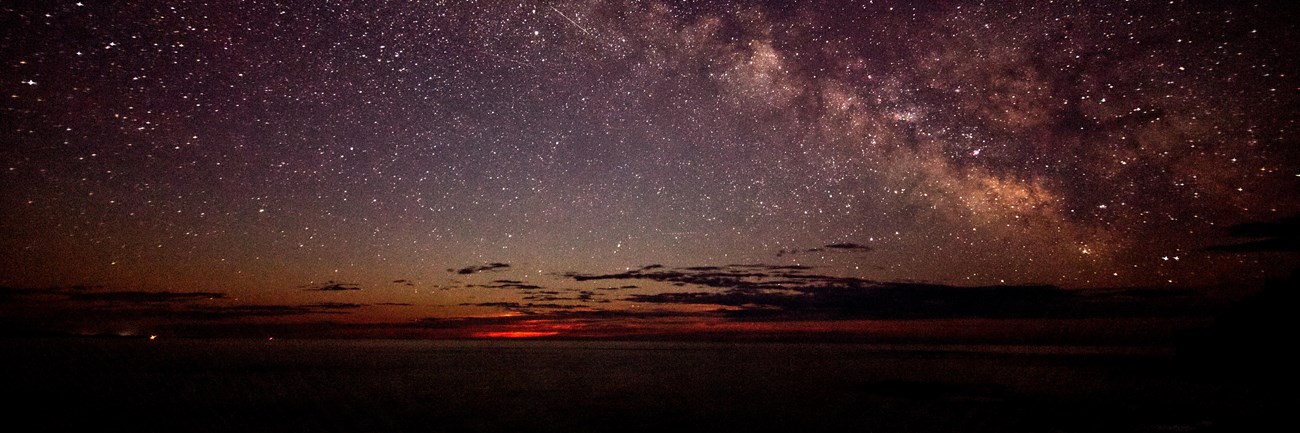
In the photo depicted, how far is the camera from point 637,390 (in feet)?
123

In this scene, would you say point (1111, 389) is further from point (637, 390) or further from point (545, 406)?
point (545, 406)

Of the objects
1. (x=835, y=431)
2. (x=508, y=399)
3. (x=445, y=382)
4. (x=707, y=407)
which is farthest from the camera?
(x=445, y=382)

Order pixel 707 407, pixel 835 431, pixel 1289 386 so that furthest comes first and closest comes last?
pixel 1289 386 < pixel 707 407 < pixel 835 431

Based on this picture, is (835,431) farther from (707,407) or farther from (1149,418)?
(1149,418)

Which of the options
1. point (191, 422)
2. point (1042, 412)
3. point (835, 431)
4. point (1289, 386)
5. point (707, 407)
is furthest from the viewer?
point (1289, 386)

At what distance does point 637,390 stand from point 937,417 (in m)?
17.6

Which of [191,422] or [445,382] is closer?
[191,422]

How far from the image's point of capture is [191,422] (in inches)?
920

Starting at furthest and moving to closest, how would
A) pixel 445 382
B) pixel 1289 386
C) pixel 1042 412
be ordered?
pixel 445 382 → pixel 1289 386 → pixel 1042 412

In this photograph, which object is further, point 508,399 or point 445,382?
point 445,382

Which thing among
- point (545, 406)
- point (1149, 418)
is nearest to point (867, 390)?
point (1149, 418)

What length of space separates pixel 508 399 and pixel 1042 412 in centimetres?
2295

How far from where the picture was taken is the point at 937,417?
2431 cm

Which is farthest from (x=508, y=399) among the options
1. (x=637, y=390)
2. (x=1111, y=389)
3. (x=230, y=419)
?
(x=1111, y=389)
